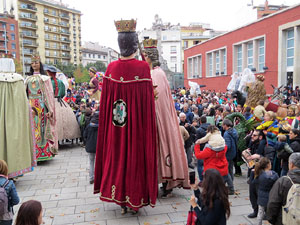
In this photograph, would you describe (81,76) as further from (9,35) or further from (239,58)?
(239,58)

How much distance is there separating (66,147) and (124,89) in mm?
6803

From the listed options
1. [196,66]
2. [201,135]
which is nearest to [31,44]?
[196,66]

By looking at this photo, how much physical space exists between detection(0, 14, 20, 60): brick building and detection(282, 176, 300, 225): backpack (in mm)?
61956

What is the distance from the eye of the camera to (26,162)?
249 inches

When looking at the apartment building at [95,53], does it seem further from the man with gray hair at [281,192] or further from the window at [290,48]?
the man with gray hair at [281,192]

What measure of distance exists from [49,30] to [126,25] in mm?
73490

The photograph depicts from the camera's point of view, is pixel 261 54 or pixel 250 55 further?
pixel 250 55

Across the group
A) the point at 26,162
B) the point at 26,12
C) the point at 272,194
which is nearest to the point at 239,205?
the point at 272,194

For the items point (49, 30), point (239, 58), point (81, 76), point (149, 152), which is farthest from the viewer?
point (49, 30)

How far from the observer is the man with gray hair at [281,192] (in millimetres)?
3553

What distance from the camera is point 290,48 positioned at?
19594mm

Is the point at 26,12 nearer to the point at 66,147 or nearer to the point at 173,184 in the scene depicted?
the point at 66,147

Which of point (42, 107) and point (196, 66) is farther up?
point (196, 66)

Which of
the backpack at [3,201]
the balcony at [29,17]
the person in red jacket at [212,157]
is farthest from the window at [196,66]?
the balcony at [29,17]
